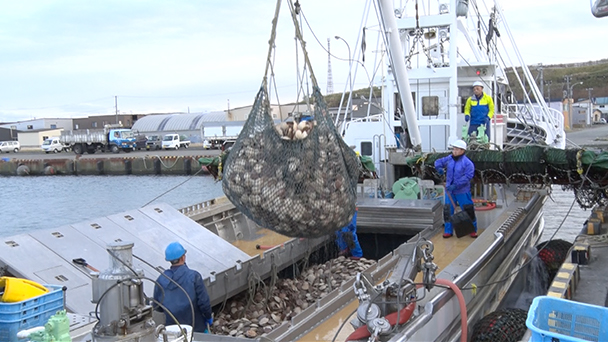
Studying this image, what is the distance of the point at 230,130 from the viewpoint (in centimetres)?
4297

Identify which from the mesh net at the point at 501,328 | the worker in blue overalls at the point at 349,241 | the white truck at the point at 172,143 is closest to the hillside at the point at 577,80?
the white truck at the point at 172,143

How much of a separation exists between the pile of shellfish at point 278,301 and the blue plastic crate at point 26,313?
226cm

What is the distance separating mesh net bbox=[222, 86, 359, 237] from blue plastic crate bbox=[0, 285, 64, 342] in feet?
4.98

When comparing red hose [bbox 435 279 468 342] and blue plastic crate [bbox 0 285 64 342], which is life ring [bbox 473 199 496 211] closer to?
red hose [bbox 435 279 468 342]

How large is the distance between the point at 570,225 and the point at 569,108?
4395 centimetres

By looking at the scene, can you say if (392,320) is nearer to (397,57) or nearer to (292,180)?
(292,180)

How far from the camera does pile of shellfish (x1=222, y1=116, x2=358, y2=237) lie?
4.11 m

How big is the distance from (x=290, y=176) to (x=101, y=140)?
4246 cm

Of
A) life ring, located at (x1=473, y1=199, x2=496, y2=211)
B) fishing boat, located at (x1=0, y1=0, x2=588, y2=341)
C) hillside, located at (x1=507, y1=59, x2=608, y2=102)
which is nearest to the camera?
fishing boat, located at (x1=0, y1=0, x2=588, y2=341)

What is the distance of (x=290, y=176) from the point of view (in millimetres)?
4105

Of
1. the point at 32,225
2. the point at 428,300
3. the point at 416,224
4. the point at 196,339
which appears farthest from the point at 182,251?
the point at 32,225

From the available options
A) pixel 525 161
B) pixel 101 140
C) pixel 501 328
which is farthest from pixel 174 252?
pixel 101 140

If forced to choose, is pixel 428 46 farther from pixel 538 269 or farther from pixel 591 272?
pixel 591 272

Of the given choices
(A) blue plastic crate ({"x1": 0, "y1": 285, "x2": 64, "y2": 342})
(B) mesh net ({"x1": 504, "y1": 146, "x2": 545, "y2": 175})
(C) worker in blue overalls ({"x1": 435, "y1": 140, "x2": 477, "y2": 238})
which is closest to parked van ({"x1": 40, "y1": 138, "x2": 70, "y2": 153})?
(C) worker in blue overalls ({"x1": 435, "y1": 140, "x2": 477, "y2": 238})
